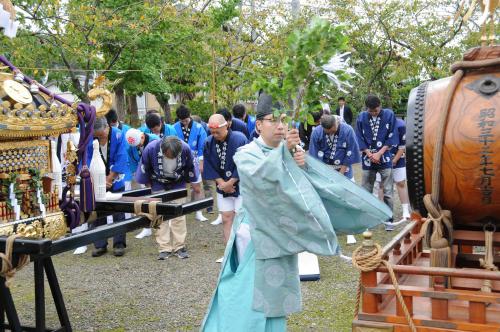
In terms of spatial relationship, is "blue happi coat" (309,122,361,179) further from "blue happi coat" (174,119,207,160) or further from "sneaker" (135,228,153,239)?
"sneaker" (135,228,153,239)

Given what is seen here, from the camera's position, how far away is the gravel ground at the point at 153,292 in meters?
4.77

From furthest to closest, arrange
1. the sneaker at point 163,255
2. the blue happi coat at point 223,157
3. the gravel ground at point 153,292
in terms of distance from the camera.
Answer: the sneaker at point 163,255 < the blue happi coat at point 223,157 < the gravel ground at point 153,292

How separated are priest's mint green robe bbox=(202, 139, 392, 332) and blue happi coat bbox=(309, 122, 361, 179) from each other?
171 inches

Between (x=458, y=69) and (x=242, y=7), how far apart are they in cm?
1445

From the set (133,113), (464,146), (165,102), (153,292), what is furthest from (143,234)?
(133,113)

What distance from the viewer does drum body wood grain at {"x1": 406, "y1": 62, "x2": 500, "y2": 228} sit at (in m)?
2.53

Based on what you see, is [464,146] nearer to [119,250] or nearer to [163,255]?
[163,255]

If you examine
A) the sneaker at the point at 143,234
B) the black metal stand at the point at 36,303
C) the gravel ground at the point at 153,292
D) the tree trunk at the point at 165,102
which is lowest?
the gravel ground at the point at 153,292

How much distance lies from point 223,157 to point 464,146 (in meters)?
4.36

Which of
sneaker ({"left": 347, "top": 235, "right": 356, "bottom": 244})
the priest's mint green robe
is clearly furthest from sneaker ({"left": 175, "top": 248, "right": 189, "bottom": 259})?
the priest's mint green robe

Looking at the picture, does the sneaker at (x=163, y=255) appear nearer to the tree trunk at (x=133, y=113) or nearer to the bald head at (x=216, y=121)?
the bald head at (x=216, y=121)

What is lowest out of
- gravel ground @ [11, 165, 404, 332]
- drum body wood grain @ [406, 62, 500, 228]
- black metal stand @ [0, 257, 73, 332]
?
gravel ground @ [11, 165, 404, 332]

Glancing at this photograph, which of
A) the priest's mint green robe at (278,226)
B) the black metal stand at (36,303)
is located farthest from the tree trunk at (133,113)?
the priest's mint green robe at (278,226)

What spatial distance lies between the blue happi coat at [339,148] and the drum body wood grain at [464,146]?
15.0ft
